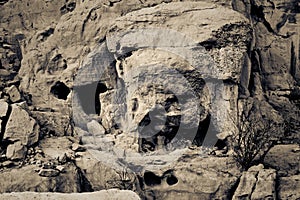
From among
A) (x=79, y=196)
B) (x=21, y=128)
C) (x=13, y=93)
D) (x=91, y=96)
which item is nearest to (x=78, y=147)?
(x=21, y=128)

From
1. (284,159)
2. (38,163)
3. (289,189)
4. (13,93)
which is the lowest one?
(289,189)

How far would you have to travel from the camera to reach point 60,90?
62.3ft

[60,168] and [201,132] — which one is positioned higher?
[201,132]

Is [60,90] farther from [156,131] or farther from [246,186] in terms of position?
[246,186]

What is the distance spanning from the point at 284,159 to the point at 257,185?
1.64 m

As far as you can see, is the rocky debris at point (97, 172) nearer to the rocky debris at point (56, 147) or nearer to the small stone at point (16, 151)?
the rocky debris at point (56, 147)

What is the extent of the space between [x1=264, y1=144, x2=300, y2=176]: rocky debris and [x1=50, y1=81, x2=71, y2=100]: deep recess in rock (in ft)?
18.3

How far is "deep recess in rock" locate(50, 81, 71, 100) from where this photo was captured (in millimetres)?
18828

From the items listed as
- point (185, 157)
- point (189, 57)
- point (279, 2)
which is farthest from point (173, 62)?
point (279, 2)

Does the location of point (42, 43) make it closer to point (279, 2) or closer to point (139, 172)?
point (139, 172)

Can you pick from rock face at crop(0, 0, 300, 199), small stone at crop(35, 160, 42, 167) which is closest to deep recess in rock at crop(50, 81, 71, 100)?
rock face at crop(0, 0, 300, 199)

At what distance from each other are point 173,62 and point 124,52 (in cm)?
144

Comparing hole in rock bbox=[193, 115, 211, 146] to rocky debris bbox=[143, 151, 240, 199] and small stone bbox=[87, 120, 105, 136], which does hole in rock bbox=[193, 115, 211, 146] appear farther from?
small stone bbox=[87, 120, 105, 136]

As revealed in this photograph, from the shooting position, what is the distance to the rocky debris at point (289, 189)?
16.2 metres
